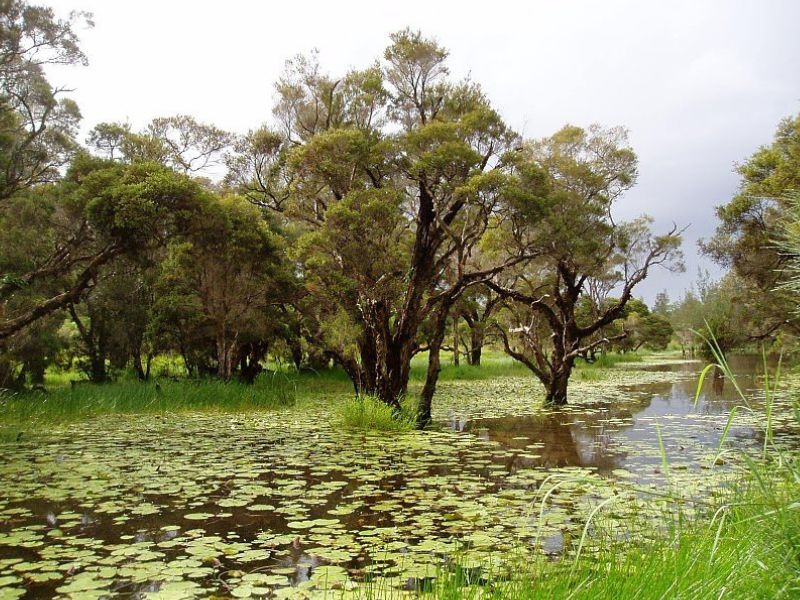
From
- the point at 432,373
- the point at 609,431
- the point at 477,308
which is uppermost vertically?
the point at 477,308

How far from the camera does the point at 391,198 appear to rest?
1277 centimetres

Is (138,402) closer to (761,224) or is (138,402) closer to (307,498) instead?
(307,498)

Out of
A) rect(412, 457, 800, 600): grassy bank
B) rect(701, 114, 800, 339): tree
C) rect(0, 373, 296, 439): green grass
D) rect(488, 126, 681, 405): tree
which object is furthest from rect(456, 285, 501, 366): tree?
rect(412, 457, 800, 600): grassy bank

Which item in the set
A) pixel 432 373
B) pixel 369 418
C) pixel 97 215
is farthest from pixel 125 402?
pixel 432 373

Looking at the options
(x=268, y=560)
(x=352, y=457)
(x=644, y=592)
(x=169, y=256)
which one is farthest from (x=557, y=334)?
(x=644, y=592)

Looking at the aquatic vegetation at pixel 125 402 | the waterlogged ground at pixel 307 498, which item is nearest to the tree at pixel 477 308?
the aquatic vegetation at pixel 125 402

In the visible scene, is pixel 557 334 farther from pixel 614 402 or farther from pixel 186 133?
pixel 186 133

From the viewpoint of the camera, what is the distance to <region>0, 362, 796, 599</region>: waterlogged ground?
4375 mm

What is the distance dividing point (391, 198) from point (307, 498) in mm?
7575

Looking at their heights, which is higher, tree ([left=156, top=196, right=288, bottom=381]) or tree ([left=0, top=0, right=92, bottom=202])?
tree ([left=0, top=0, right=92, bottom=202])

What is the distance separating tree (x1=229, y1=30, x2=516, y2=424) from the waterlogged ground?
7.88ft

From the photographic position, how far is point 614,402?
17891 millimetres

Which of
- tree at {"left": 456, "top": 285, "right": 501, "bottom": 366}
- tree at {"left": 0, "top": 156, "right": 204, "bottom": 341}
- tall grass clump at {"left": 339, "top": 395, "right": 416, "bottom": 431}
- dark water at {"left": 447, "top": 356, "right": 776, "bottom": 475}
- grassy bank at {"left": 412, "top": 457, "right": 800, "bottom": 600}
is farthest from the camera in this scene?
tree at {"left": 456, "top": 285, "right": 501, "bottom": 366}

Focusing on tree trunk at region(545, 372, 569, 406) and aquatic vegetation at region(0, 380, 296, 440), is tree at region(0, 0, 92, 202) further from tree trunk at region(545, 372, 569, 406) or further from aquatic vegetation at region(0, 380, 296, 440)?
tree trunk at region(545, 372, 569, 406)
